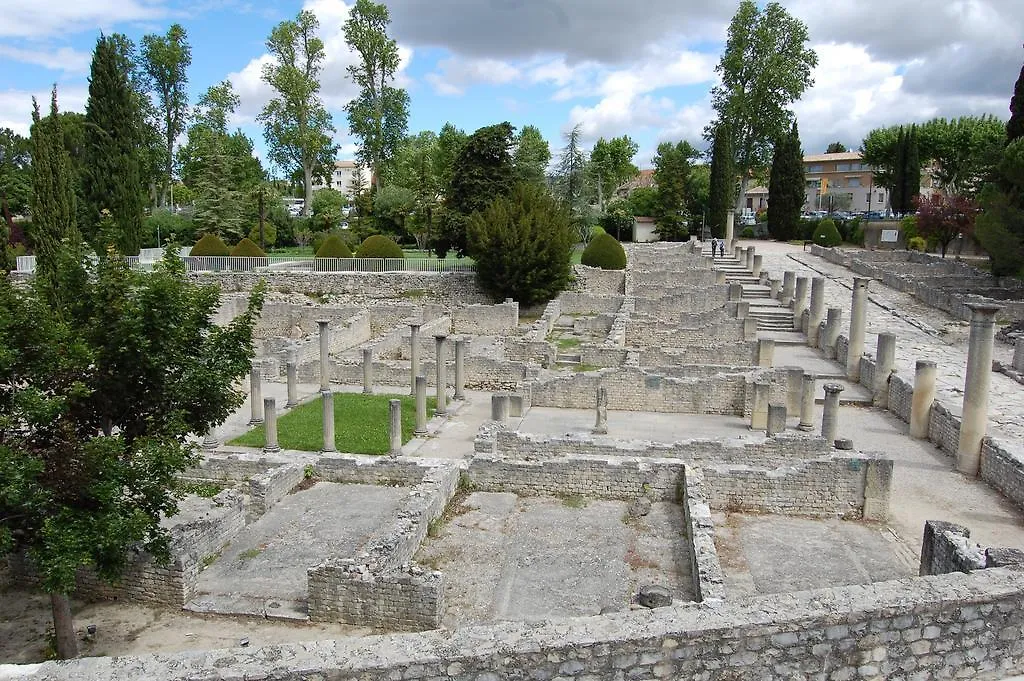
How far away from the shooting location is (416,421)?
16.7 meters

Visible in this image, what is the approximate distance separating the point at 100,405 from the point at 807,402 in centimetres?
1331

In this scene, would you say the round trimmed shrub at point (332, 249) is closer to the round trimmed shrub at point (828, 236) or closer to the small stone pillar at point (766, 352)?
the small stone pillar at point (766, 352)

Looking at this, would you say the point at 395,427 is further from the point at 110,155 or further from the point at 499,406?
the point at 110,155

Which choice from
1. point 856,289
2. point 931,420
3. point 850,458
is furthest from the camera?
point 856,289

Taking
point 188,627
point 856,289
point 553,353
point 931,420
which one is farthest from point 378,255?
point 188,627

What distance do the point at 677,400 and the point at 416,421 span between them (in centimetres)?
628

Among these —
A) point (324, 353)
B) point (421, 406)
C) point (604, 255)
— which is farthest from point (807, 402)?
point (604, 255)

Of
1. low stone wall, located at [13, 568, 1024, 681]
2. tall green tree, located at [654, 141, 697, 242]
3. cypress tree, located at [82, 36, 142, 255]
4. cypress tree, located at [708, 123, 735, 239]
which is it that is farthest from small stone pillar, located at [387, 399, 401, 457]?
tall green tree, located at [654, 141, 697, 242]

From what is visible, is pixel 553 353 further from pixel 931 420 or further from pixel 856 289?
pixel 931 420

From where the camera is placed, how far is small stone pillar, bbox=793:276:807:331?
1107 inches

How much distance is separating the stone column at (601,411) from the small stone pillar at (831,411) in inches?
166

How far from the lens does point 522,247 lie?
30.2m

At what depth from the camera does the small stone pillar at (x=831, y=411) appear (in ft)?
47.7

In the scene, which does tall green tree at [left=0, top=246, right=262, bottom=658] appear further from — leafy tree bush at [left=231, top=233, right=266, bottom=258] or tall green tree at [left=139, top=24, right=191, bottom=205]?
tall green tree at [left=139, top=24, right=191, bottom=205]
